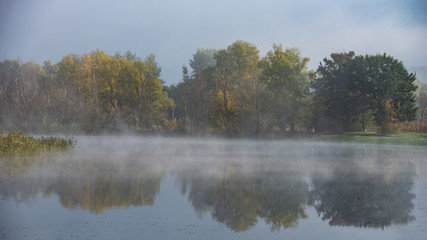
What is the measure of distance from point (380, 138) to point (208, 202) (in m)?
43.4

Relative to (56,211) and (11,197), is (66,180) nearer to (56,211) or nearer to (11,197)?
(11,197)

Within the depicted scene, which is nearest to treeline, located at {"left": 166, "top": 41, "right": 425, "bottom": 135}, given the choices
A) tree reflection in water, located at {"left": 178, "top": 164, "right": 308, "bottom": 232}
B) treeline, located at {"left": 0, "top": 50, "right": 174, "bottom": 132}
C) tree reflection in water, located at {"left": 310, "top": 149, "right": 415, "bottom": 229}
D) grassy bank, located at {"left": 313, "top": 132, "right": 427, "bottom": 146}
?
grassy bank, located at {"left": 313, "top": 132, "right": 427, "bottom": 146}

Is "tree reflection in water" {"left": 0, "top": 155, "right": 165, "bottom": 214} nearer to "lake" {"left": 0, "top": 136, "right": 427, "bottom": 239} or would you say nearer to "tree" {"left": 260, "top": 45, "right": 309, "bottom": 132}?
"lake" {"left": 0, "top": 136, "right": 427, "bottom": 239}

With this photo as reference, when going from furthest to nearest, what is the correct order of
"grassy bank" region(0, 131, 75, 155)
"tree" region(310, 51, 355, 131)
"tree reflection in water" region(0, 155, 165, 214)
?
1. "tree" region(310, 51, 355, 131)
2. "grassy bank" region(0, 131, 75, 155)
3. "tree reflection in water" region(0, 155, 165, 214)

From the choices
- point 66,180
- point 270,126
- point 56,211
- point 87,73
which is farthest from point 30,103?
point 56,211

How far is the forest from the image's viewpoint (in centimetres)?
5834

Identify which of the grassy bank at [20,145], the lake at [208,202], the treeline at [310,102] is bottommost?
the lake at [208,202]

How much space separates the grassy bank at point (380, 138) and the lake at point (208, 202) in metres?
28.9

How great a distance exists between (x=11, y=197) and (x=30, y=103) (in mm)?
53129

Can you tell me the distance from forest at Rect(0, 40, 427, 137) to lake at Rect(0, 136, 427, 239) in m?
38.2

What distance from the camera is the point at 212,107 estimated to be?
65625 millimetres

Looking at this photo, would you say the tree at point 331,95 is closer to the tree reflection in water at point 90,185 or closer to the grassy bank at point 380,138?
the grassy bank at point 380,138

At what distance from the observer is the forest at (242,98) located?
58.3 meters

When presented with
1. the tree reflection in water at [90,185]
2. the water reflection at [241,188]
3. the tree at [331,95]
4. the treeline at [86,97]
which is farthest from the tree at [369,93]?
the tree reflection in water at [90,185]
